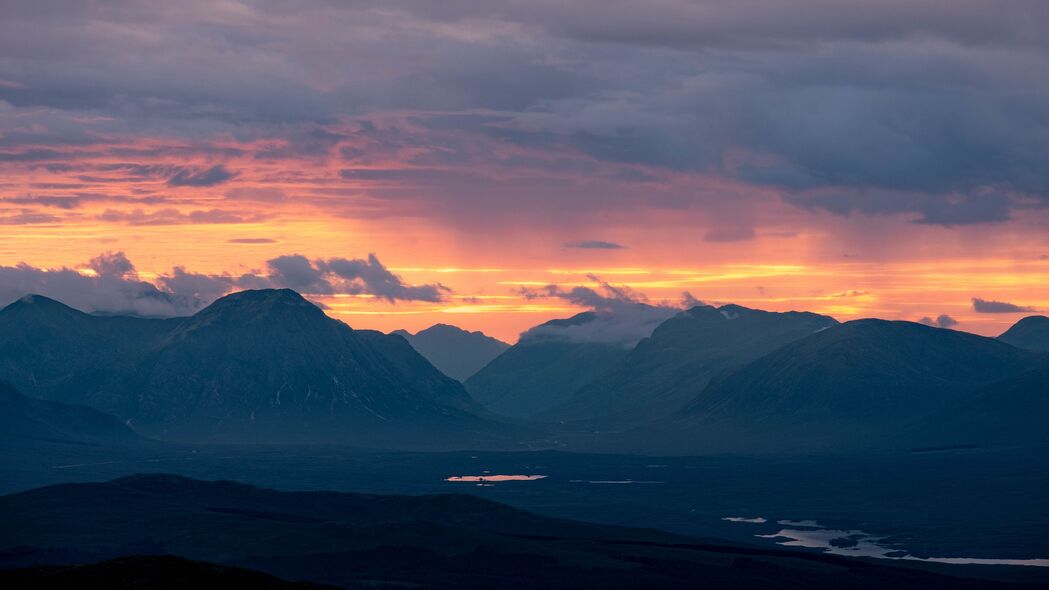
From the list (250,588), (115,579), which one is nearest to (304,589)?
(250,588)

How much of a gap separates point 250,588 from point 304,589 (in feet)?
23.5

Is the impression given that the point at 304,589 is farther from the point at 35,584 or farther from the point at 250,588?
the point at 35,584

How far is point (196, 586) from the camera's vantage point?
636ft

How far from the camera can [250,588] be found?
196 m

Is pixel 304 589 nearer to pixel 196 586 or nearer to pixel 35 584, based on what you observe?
pixel 196 586

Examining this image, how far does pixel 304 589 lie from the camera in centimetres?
19450

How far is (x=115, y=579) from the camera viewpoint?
194 meters

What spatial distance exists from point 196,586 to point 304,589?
13.6m

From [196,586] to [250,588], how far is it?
6.79 metres

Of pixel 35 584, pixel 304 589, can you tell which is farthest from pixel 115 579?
pixel 304 589

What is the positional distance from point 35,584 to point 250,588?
26.3 metres

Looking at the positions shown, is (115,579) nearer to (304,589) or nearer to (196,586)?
(196,586)

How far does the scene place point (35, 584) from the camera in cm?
18800
